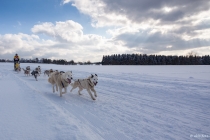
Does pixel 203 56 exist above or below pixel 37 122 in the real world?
above

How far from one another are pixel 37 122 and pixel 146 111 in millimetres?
3201

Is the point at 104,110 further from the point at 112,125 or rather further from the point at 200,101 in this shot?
the point at 200,101

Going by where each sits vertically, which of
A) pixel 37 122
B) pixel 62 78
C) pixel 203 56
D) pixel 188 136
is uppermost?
pixel 203 56

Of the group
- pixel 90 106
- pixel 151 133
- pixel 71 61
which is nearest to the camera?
pixel 151 133

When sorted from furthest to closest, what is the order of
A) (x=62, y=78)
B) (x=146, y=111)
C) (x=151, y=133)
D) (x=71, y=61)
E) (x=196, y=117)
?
(x=71, y=61), (x=62, y=78), (x=146, y=111), (x=196, y=117), (x=151, y=133)

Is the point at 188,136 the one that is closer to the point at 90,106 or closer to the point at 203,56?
the point at 90,106

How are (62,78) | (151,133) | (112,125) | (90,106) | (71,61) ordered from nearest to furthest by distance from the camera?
(151,133) < (112,125) < (90,106) < (62,78) < (71,61)

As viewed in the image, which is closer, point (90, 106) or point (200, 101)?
point (90, 106)

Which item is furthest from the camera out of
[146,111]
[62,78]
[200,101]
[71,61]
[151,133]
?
[71,61]

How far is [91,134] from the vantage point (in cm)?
331

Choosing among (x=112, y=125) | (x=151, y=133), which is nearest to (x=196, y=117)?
(x=151, y=133)

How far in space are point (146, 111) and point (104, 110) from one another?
53.1 inches

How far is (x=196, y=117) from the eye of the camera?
445cm

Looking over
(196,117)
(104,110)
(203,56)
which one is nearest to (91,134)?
(104,110)
